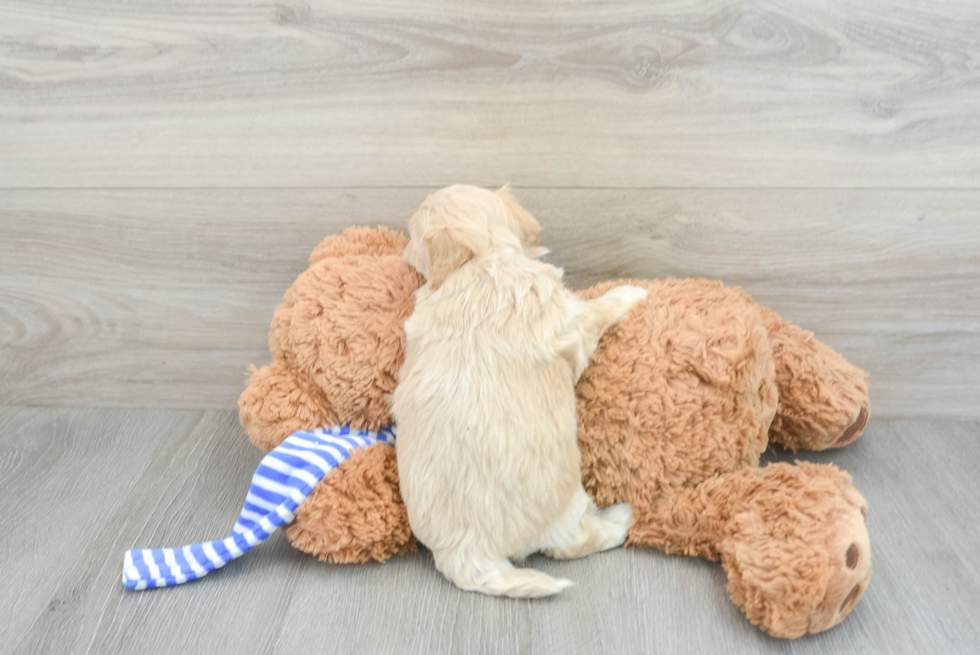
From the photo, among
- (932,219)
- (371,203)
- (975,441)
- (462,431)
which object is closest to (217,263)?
(371,203)

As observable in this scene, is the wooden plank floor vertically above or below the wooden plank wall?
below

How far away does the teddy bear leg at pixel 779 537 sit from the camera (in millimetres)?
611

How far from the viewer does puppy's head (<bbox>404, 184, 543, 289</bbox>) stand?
2.24 ft

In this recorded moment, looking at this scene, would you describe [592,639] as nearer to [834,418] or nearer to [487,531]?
[487,531]

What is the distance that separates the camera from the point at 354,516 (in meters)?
0.73

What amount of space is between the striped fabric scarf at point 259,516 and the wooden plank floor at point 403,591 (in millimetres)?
20

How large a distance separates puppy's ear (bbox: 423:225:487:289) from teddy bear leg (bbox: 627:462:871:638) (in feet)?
1.09

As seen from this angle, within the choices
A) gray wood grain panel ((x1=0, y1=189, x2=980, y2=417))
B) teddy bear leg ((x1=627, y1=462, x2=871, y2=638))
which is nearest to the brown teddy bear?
teddy bear leg ((x1=627, y1=462, x2=871, y2=638))

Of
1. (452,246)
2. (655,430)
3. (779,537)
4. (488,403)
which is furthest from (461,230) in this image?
(779,537)

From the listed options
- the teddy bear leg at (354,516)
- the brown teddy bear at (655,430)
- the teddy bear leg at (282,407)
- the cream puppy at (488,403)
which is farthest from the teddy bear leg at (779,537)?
the teddy bear leg at (282,407)

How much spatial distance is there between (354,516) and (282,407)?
6.5 inches

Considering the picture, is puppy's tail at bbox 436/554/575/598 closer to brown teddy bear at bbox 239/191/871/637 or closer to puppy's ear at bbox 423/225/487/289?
brown teddy bear at bbox 239/191/871/637

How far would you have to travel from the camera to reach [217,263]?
0.96 metres

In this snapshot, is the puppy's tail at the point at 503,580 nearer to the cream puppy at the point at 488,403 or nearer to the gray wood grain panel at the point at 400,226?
the cream puppy at the point at 488,403
